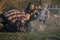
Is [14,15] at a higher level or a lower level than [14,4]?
lower

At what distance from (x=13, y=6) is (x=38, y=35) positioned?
0.45 metres

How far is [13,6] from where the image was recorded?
1.95 meters

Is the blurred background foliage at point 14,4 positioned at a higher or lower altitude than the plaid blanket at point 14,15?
higher

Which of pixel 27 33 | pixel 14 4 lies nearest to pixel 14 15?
pixel 14 4

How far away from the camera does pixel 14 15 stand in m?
1.96

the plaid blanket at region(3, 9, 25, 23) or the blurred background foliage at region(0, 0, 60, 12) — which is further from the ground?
the blurred background foliage at region(0, 0, 60, 12)

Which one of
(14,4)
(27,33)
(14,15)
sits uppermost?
(14,4)

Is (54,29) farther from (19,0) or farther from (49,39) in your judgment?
(19,0)

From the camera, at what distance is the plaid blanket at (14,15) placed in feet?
6.40

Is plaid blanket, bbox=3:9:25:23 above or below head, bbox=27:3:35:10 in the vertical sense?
below

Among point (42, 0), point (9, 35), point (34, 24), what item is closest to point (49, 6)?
point (42, 0)

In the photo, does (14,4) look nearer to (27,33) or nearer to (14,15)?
(14,15)

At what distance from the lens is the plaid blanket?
76.8 inches

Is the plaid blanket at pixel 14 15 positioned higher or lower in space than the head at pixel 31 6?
lower
